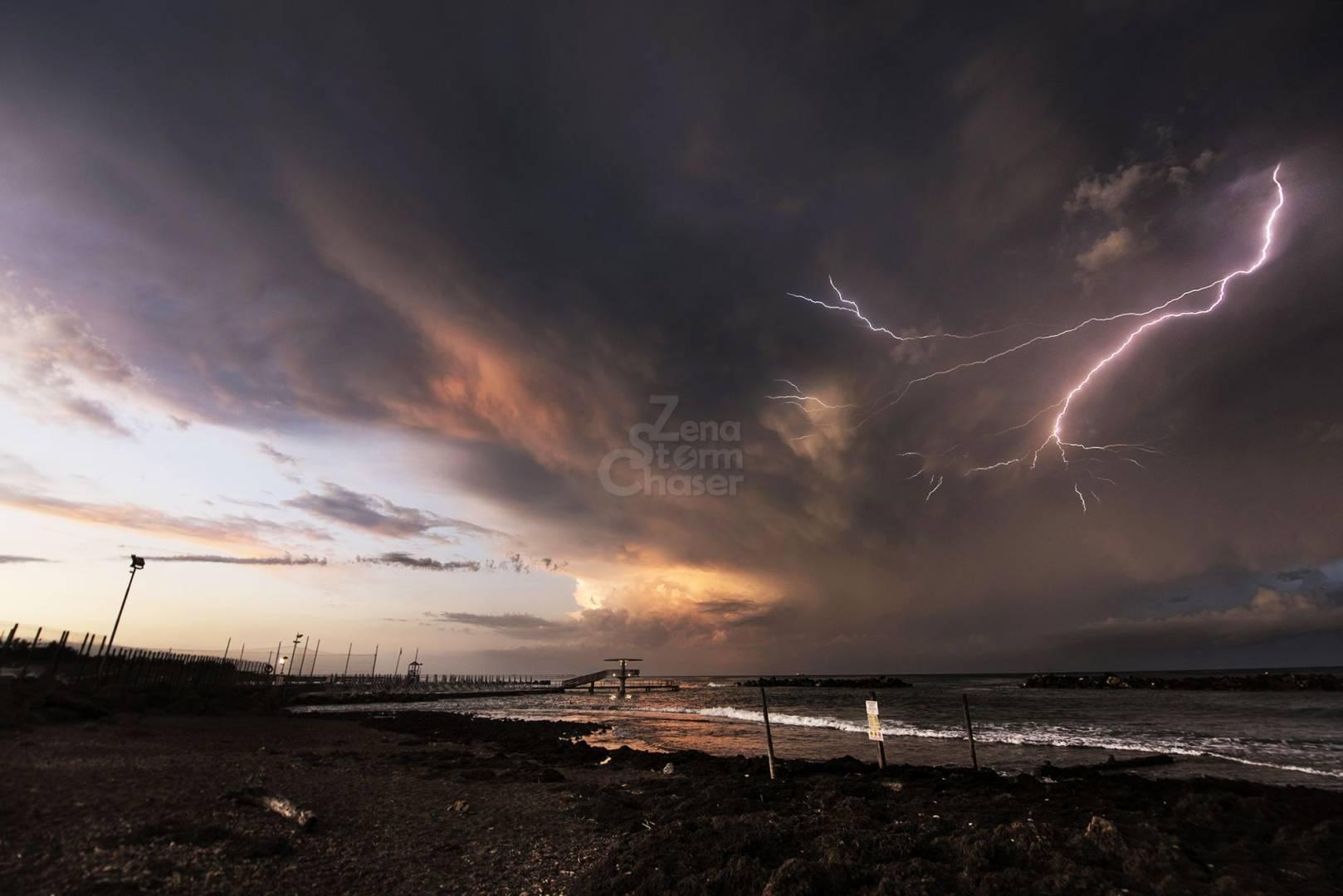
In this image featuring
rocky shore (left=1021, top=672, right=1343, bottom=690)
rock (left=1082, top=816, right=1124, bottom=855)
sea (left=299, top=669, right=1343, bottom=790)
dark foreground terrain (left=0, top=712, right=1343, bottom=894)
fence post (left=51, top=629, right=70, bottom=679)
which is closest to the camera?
dark foreground terrain (left=0, top=712, right=1343, bottom=894)

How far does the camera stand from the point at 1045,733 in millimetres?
35688

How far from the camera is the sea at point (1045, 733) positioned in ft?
83.0

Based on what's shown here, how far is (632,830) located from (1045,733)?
34438 mm

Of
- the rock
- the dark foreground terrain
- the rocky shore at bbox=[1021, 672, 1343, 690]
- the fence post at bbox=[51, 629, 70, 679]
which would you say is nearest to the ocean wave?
the dark foreground terrain

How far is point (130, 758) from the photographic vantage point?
1958 centimetres

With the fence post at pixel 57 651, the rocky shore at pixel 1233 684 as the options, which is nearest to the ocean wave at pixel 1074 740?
the fence post at pixel 57 651

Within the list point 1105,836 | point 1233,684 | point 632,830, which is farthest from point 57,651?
point 1233,684

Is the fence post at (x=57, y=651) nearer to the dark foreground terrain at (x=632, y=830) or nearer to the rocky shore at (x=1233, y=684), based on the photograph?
the dark foreground terrain at (x=632, y=830)

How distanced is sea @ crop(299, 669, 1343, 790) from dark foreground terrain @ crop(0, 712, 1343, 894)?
756cm

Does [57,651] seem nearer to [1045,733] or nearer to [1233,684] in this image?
[1045,733]

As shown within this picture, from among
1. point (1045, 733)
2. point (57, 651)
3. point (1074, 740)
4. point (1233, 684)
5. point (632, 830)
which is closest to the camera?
point (632, 830)

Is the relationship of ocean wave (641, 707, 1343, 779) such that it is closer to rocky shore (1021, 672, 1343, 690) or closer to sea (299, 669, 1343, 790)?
sea (299, 669, 1343, 790)

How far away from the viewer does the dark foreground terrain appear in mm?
9242

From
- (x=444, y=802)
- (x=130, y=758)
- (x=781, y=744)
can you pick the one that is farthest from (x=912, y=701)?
(x=130, y=758)
